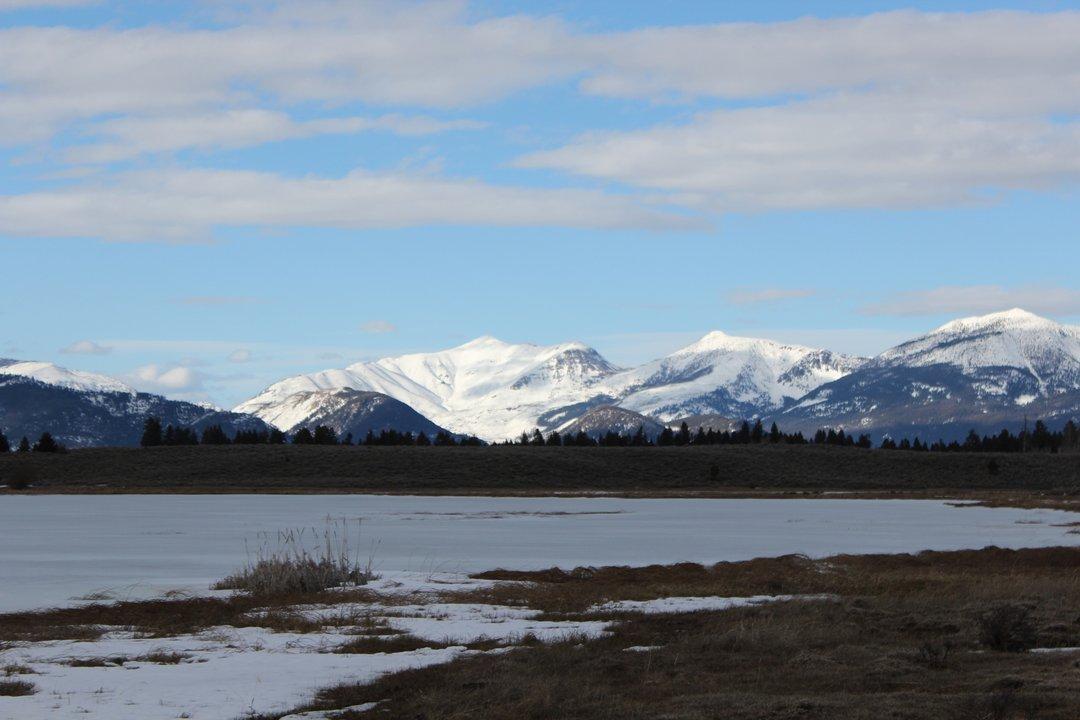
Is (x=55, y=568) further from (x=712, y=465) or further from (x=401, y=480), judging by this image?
(x=712, y=465)

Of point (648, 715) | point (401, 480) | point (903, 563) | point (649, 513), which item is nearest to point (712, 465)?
point (401, 480)

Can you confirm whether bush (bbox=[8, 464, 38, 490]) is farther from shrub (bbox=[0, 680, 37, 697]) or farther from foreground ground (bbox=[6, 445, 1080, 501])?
shrub (bbox=[0, 680, 37, 697])

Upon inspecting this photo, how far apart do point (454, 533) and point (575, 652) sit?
34194 millimetres

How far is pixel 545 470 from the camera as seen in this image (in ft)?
468

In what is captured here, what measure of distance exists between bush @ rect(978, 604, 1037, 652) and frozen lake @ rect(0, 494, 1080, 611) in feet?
62.3

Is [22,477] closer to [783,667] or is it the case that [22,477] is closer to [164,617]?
[164,617]

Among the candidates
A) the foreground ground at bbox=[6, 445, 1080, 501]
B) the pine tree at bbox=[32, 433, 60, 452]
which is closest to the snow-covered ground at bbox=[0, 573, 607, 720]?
the foreground ground at bbox=[6, 445, 1080, 501]

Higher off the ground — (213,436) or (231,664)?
(213,436)

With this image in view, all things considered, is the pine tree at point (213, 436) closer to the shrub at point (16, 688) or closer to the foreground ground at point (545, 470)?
the foreground ground at point (545, 470)

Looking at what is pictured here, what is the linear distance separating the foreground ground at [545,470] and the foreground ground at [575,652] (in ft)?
289

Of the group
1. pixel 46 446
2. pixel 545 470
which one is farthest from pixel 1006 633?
pixel 46 446

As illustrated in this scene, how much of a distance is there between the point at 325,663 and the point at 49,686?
422cm

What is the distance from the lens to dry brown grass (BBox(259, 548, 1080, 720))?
54.7 ft

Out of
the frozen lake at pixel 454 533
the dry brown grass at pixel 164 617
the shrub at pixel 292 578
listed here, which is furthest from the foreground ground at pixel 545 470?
the dry brown grass at pixel 164 617
